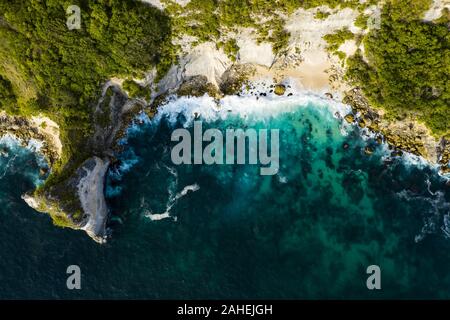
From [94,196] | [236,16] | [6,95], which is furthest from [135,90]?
[6,95]

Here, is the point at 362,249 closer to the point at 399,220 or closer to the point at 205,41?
the point at 399,220

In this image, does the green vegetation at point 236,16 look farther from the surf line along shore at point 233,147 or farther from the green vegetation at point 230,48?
the surf line along shore at point 233,147

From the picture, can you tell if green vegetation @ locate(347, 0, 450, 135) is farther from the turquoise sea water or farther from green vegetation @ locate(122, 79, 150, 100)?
green vegetation @ locate(122, 79, 150, 100)

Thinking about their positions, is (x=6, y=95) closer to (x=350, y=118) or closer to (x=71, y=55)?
(x=71, y=55)
